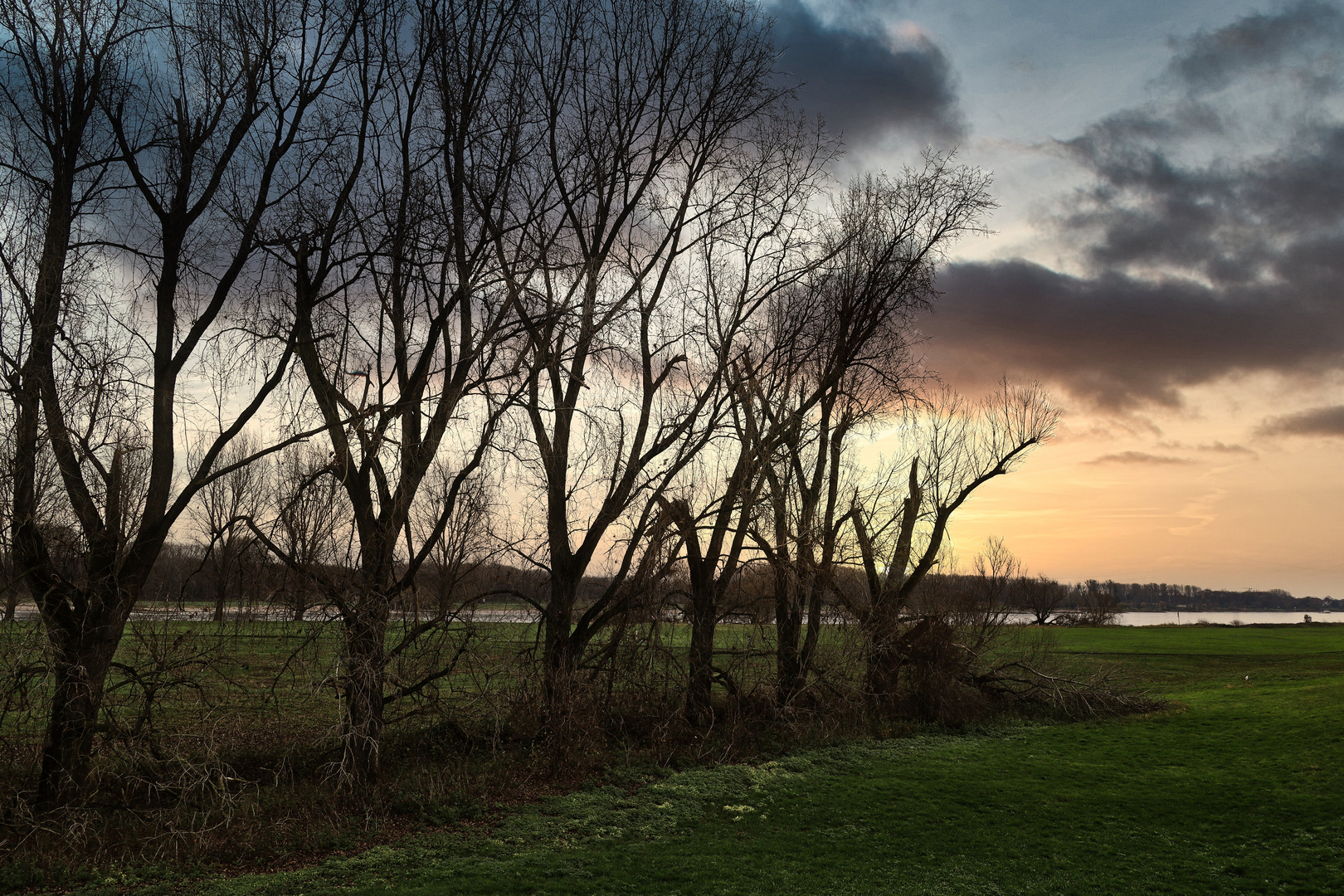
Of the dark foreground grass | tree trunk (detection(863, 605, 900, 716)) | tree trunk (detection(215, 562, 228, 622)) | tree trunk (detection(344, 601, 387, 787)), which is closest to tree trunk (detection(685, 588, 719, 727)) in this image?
the dark foreground grass

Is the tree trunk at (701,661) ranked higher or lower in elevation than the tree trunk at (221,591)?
lower

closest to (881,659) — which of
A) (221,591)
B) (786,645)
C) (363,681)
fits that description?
(786,645)

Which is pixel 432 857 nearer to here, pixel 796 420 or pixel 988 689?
pixel 796 420

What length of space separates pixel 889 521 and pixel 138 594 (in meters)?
16.3

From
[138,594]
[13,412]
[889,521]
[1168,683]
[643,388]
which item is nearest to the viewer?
[13,412]

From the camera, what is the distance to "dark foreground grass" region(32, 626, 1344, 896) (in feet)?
30.0

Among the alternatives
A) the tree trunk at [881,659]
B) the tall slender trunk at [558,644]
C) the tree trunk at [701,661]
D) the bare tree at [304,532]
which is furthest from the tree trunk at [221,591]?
the tree trunk at [881,659]

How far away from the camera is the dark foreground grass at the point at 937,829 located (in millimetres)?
9148

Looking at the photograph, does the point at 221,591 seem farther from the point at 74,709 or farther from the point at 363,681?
the point at 363,681

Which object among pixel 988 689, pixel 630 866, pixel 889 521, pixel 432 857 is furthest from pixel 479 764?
pixel 988 689

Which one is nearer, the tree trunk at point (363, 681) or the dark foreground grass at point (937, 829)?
the dark foreground grass at point (937, 829)

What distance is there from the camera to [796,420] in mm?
18047

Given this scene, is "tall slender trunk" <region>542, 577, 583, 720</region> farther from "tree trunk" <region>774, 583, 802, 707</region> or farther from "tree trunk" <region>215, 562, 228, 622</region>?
"tree trunk" <region>215, 562, 228, 622</region>

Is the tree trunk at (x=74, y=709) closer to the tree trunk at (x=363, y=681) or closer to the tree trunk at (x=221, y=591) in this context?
the tree trunk at (x=221, y=591)
